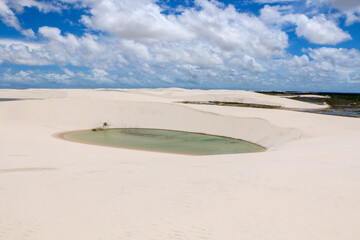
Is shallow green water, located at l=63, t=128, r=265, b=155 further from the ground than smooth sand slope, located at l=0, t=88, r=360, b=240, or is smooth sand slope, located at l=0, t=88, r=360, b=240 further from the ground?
smooth sand slope, located at l=0, t=88, r=360, b=240

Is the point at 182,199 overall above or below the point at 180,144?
above

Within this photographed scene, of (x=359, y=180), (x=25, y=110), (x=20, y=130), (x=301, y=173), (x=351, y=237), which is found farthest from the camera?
(x=25, y=110)

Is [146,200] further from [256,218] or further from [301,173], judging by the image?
[301,173]

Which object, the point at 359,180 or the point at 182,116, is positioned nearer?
the point at 359,180

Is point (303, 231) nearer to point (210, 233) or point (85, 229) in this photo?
point (210, 233)

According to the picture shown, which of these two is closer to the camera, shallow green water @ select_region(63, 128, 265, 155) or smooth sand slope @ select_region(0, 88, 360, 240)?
smooth sand slope @ select_region(0, 88, 360, 240)

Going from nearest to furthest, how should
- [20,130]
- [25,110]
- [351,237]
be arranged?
[351,237]
[20,130]
[25,110]

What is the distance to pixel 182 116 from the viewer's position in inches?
1086

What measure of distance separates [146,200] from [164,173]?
2249mm

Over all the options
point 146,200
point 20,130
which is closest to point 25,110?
point 20,130

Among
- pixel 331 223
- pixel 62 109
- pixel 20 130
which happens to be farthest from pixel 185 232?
pixel 62 109

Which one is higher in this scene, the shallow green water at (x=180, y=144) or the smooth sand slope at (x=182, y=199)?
the smooth sand slope at (x=182, y=199)

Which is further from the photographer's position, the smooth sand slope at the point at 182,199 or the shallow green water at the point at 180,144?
the shallow green water at the point at 180,144

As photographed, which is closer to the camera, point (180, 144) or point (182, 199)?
point (182, 199)
